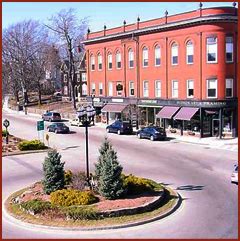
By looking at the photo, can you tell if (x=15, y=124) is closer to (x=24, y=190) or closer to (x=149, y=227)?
(x=24, y=190)

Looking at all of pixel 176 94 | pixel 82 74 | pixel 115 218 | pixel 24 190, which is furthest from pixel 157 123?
pixel 82 74

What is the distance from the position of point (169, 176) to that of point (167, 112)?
21.3 m

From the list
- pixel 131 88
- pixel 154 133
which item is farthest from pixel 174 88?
pixel 131 88

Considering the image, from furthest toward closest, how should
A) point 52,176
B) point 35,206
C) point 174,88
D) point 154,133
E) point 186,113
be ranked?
1. point 174,88
2. point 186,113
3. point 154,133
4. point 52,176
5. point 35,206

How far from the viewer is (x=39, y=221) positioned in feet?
60.5

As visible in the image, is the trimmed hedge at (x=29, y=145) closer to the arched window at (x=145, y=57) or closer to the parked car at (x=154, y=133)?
the parked car at (x=154, y=133)

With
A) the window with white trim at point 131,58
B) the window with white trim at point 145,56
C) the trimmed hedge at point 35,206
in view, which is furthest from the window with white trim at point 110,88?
the trimmed hedge at point 35,206

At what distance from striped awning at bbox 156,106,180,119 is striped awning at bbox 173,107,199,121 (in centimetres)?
85

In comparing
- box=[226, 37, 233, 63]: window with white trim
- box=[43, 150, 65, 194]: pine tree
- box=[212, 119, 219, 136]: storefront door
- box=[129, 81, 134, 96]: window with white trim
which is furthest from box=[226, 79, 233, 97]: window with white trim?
box=[43, 150, 65, 194]: pine tree

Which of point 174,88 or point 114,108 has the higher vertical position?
point 174,88

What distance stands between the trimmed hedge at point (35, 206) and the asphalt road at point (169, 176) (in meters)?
0.99

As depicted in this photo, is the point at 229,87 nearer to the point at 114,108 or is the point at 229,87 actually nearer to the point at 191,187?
the point at 114,108

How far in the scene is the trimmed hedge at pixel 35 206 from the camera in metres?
19.1

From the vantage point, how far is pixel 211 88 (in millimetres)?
44406
